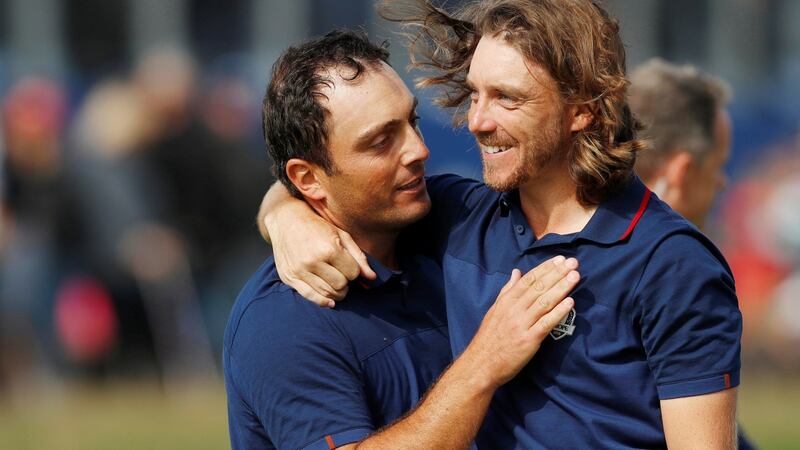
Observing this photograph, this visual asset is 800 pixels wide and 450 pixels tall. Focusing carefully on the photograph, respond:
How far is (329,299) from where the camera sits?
3.85 meters

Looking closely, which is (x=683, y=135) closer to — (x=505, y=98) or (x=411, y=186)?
(x=411, y=186)

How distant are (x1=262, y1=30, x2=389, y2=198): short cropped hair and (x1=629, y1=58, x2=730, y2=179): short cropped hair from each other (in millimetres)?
1456

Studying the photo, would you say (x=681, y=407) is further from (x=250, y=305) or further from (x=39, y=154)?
(x=39, y=154)

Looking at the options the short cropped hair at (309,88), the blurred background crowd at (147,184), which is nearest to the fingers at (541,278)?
the short cropped hair at (309,88)

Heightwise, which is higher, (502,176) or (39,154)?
(39,154)

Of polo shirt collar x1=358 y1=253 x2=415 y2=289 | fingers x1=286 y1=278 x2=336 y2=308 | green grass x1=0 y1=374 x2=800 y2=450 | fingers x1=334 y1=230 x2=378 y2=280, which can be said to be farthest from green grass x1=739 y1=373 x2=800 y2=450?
fingers x1=286 y1=278 x2=336 y2=308

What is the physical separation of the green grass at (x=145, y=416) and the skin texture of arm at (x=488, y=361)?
581 centimetres

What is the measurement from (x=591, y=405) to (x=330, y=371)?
2.41 feet

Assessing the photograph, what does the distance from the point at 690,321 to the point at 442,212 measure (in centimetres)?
111

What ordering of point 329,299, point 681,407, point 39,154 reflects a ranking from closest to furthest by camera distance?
point 681,407, point 329,299, point 39,154

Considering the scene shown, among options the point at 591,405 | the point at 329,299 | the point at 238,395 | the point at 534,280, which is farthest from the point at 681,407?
the point at 238,395

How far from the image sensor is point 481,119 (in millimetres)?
3596

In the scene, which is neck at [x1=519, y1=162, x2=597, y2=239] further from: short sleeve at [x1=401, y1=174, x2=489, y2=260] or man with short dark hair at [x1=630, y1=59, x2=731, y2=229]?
man with short dark hair at [x1=630, y1=59, x2=731, y2=229]

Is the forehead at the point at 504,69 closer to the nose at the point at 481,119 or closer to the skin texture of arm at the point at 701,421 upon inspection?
the nose at the point at 481,119
